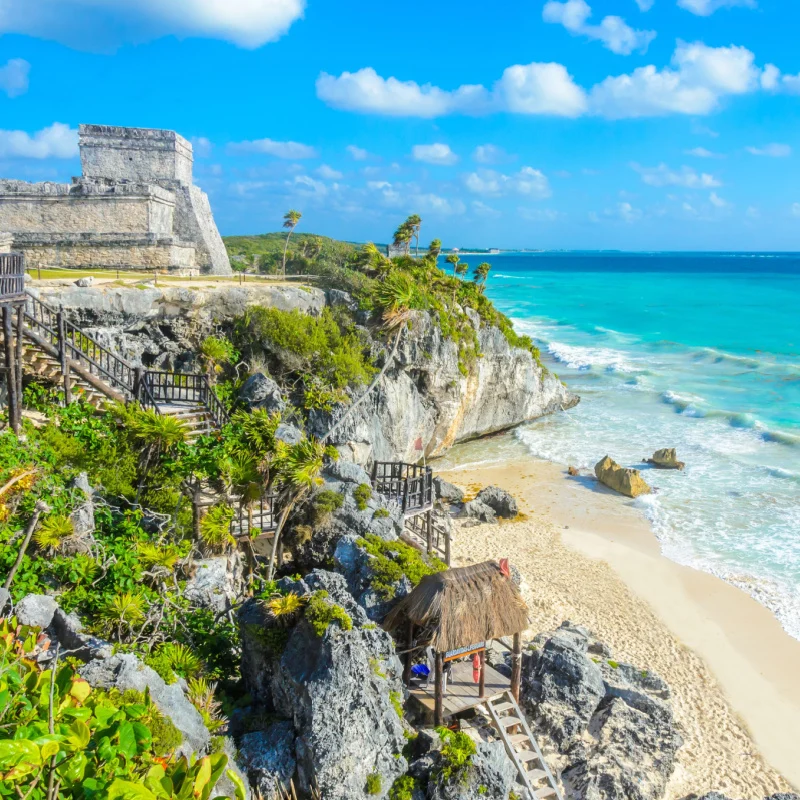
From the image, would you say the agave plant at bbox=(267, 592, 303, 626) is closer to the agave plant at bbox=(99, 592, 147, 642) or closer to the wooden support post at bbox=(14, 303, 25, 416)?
the agave plant at bbox=(99, 592, 147, 642)

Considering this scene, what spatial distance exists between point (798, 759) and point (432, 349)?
16.7 meters

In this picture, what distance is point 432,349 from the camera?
2477 cm

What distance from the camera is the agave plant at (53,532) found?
9664mm

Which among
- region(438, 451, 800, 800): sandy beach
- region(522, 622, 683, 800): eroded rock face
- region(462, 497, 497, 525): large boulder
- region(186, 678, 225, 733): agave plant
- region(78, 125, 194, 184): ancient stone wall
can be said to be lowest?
region(438, 451, 800, 800): sandy beach

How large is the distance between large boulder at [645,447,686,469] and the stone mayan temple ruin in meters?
20.6

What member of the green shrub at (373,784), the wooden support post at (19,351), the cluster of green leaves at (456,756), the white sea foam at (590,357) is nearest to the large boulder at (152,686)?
the green shrub at (373,784)

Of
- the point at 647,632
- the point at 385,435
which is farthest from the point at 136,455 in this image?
the point at 647,632

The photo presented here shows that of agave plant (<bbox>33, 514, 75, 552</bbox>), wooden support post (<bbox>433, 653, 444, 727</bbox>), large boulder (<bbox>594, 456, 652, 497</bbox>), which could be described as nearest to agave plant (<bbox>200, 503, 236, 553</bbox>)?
agave plant (<bbox>33, 514, 75, 552</bbox>)

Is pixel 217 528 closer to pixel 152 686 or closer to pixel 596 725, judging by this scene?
pixel 152 686

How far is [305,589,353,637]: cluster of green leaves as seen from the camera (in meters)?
8.55

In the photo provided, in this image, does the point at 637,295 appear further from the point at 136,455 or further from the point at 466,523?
the point at 136,455

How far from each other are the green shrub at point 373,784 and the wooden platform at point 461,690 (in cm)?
187

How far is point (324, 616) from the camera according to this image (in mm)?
8641

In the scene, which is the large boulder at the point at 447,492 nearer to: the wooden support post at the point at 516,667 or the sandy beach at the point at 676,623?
the sandy beach at the point at 676,623
